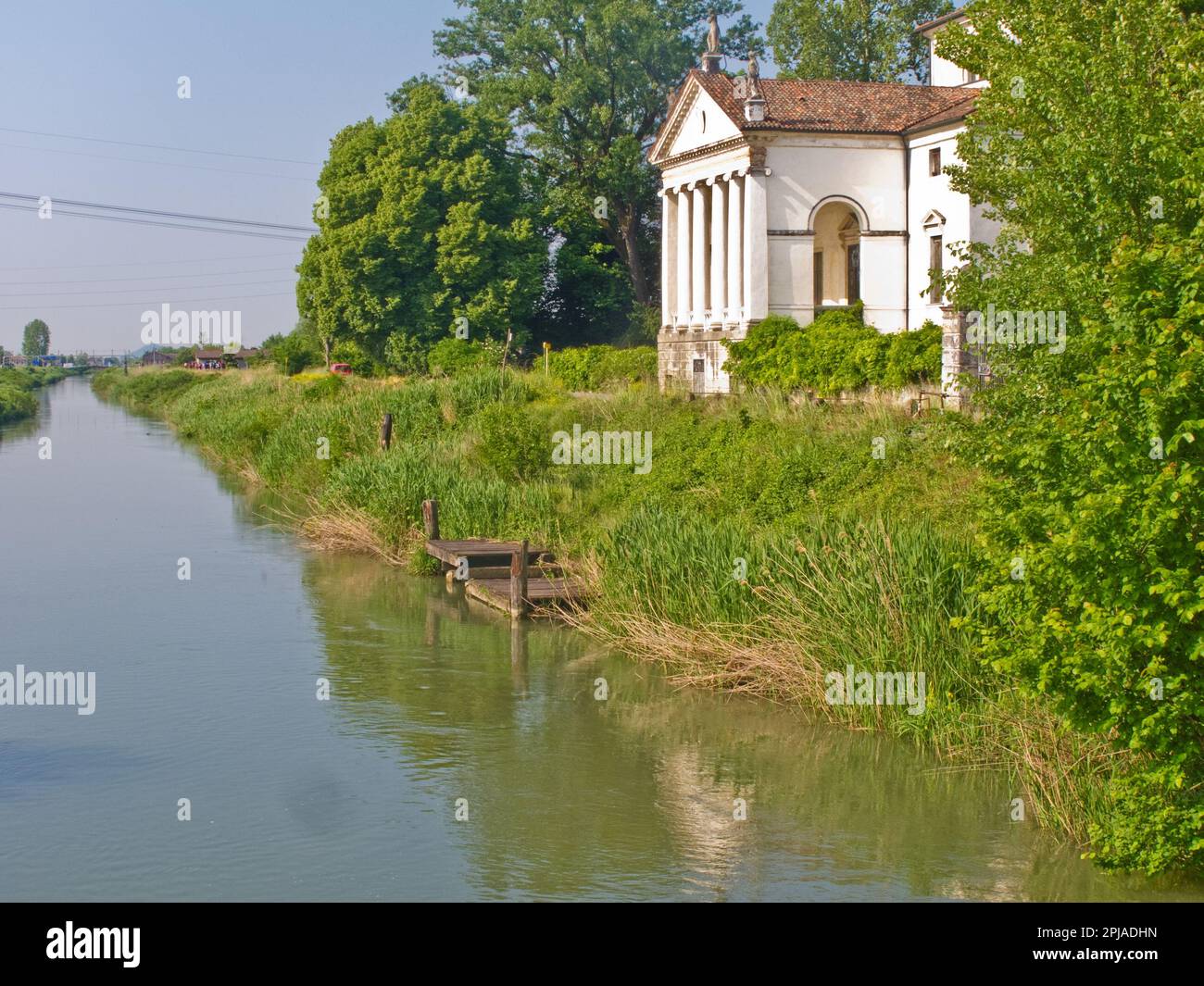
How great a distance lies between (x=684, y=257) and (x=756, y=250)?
6.49 m

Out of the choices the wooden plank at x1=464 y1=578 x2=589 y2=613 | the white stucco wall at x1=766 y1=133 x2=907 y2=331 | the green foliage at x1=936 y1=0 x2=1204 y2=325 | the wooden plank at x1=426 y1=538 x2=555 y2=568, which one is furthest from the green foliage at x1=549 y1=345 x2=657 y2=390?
the green foliage at x1=936 y1=0 x2=1204 y2=325

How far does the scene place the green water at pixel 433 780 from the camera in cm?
1197

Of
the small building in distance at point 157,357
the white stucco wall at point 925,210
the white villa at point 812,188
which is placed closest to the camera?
the white stucco wall at point 925,210

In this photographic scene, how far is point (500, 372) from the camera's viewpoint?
40688mm

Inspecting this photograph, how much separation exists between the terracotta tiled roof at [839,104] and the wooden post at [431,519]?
2430 cm

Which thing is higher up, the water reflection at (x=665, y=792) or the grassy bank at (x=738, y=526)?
the grassy bank at (x=738, y=526)

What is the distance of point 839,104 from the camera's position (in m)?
49.0

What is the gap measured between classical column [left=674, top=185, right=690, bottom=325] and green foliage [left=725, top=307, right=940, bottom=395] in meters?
7.99

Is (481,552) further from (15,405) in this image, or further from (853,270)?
(15,405)

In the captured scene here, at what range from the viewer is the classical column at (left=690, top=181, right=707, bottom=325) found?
172ft

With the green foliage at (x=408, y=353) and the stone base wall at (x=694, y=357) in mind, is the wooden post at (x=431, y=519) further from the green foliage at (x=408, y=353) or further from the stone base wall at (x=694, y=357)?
the green foliage at (x=408, y=353)

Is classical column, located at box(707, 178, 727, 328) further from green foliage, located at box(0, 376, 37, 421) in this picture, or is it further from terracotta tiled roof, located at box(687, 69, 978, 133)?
green foliage, located at box(0, 376, 37, 421)

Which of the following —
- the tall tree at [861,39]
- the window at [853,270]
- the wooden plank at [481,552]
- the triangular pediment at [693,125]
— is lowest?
the wooden plank at [481,552]

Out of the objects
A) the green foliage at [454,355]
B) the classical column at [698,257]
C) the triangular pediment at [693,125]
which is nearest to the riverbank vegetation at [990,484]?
the classical column at [698,257]
